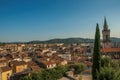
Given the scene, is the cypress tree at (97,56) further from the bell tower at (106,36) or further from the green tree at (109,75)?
the bell tower at (106,36)

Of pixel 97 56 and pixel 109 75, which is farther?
pixel 97 56

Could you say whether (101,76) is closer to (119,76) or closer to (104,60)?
(119,76)

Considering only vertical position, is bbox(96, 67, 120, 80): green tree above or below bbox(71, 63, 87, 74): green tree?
above

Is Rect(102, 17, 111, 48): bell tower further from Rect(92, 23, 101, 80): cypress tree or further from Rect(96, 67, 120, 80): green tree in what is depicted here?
Rect(96, 67, 120, 80): green tree

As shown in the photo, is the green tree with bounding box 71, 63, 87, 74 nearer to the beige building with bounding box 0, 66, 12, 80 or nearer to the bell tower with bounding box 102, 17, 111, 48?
the beige building with bounding box 0, 66, 12, 80

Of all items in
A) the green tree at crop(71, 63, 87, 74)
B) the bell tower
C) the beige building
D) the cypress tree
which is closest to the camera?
the cypress tree

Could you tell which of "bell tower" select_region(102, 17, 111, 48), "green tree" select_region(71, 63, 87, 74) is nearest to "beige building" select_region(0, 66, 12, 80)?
"green tree" select_region(71, 63, 87, 74)

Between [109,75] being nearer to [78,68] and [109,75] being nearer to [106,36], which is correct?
[78,68]

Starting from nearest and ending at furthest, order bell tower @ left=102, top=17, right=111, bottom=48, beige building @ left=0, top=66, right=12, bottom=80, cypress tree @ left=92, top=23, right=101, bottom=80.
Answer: cypress tree @ left=92, top=23, right=101, bottom=80 → beige building @ left=0, top=66, right=12, bottom=80 → bell tower @ left=102, top=17, right=111, bottom=48

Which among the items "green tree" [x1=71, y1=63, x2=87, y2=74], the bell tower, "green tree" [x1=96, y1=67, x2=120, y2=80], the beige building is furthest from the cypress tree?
the bell tower

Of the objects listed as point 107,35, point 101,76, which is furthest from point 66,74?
point 107,35

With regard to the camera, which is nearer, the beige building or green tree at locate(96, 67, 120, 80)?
green tree at locate(96, 67, 120, 80)

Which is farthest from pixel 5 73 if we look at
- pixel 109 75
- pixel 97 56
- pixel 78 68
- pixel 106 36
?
pixel 106 36

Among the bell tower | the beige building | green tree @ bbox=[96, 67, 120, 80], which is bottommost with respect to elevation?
the beige building
